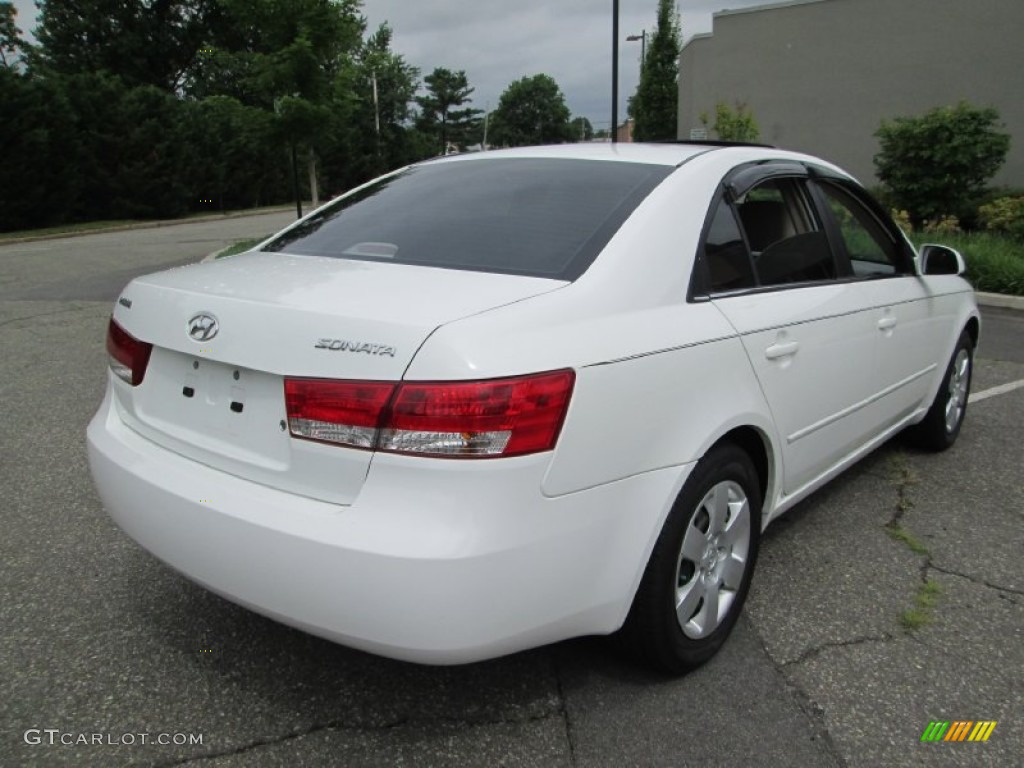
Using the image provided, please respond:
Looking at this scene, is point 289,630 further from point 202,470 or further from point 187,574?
point 202,470

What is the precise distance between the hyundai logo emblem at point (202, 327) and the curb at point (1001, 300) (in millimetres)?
9566

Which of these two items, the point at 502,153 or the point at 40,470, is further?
the point at 40,470

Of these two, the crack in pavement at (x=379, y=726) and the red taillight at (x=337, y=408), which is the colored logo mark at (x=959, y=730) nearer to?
the crack in pavement at (x=379, y=726)

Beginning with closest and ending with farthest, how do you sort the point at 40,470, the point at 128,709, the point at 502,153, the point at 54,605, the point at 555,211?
the point at 128,709
the point at 555,211
the point at 54,605
the point at 502,153
the point at 40,470

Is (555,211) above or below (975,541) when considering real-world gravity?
above

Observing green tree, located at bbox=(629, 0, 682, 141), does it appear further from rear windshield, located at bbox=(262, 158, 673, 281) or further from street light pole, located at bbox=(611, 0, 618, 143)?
rear windshield, located at bbox=(262, 158, 673, 281)

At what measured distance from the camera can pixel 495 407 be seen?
1790 millimetres

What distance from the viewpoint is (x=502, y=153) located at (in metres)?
3.25

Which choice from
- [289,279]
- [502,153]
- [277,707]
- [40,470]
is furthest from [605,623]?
[40,470]

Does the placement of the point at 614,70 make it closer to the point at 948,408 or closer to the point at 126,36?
the point at 948,408

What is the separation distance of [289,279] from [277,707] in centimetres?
121

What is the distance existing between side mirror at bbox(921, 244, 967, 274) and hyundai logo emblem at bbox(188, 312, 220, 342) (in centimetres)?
318

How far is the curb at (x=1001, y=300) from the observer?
30.1 ft

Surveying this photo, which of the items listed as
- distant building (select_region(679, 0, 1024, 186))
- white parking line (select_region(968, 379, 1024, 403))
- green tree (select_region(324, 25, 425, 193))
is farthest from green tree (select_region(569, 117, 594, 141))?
white parking line (select_region(968, 379, 1024, 403))
